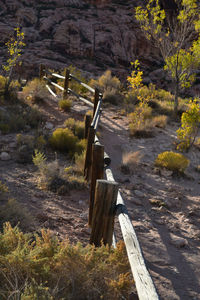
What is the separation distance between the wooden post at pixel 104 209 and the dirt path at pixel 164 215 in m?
1.08

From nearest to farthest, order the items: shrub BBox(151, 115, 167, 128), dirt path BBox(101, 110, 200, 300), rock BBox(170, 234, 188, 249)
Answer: dirt path BBox(101, 110, 200, 300) < rock BBox(170, 234, 188, 249) < shrub BBox(151, 115, 167, 128)

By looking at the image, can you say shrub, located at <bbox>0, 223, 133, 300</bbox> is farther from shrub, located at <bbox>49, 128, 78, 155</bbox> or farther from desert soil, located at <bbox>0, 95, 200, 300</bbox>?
shrub, located at <bbox>49, 128, 78, 155</bbox>

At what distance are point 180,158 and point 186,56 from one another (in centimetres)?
590

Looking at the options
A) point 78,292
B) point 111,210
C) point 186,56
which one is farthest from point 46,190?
point 186,56

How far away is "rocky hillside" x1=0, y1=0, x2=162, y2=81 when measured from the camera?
85.4 feet

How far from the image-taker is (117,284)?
6.32 ft

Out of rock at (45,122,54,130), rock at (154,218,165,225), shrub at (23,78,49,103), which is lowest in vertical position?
rock at (154,218,165,225)

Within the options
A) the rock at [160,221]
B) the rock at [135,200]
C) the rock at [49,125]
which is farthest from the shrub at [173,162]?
the rock at [49,125]

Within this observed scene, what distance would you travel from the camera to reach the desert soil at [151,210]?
341 centimetres

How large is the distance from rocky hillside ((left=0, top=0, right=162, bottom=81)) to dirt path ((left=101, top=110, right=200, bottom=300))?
17546 millimetres

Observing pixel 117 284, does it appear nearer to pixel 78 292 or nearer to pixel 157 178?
pixel 78 292

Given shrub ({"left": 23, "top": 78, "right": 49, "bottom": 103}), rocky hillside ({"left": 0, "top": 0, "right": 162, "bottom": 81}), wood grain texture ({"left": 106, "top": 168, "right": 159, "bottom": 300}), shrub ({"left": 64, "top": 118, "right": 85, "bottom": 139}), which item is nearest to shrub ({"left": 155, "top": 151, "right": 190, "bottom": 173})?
shrub ({"left": 64, "top": 118, "right": 85, "bottom": 139})

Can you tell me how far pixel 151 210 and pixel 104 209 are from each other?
289 cm

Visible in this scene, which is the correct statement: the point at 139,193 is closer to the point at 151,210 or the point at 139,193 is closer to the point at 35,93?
the point at 151,210
